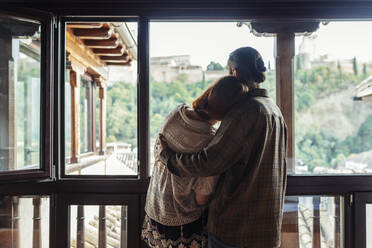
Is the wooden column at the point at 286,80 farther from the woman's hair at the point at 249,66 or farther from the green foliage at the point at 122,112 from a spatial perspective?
the green foliage at the point at 122,112

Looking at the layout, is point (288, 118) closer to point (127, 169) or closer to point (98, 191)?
point (127, 169)

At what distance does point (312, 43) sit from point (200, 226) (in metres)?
1.60

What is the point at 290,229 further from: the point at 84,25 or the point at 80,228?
the point at 84,25

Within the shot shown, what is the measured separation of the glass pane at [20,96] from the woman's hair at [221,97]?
4.14 feet

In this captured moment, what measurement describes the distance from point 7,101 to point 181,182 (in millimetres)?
1432

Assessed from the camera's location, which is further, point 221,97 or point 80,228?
point 80,228

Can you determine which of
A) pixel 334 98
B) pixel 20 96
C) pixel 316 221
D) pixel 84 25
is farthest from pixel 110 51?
pixel 316 221

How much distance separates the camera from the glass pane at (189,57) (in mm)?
2268

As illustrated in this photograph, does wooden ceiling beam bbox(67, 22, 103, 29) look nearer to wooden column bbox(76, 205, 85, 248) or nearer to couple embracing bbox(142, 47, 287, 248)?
couple embracing bbox(142, 47, 287, 248)

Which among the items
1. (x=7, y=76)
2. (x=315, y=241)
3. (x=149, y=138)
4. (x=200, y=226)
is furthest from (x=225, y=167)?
(x=7, y=76)

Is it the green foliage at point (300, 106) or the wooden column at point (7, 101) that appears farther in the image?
the green foliage at point (300, 106)

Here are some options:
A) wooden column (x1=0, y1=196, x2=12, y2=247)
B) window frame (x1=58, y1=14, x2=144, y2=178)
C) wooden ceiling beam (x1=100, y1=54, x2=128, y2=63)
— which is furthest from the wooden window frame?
wooden ceiling beam (x1=100, y1=54, x2=128, y2=63)

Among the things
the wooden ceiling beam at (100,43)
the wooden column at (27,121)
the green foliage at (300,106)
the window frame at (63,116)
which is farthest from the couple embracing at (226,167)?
the wooden ceiling beam at (100,43)

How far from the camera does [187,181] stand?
1606mm
